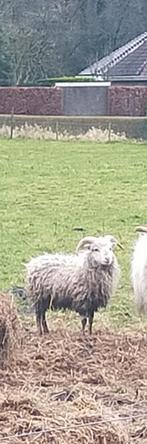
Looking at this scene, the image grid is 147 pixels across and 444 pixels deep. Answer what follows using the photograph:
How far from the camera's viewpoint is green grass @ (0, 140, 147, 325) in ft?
44.7

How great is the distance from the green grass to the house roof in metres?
22.7

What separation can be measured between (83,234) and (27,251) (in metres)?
1.63

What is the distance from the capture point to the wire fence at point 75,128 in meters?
35.3

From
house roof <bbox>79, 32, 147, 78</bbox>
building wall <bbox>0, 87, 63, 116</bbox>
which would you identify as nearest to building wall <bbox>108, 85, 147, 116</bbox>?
building wall <bbox>0, 87, 63, 116</bbox>

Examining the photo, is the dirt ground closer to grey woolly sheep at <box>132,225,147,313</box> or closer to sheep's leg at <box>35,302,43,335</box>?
sheep's leg at <box>35,302,43,335</box>

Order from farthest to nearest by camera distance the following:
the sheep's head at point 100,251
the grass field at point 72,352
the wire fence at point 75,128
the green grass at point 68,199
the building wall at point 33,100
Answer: the building wall at point 33,100, the wire fence at point 75,128, the green grass at point 68,199, the sheep's head at point 100,251, the grass field at point 72,352

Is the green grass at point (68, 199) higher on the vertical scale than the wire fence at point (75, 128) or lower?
lower

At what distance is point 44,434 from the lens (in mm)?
6590

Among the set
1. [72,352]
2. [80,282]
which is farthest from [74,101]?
[72,352]

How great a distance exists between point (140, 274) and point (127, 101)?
3680 centimetres

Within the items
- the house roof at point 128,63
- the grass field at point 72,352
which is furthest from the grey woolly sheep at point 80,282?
the house roof at point 128,63

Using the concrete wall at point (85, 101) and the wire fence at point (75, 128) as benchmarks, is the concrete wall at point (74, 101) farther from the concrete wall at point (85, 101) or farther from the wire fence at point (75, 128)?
the wire fence at point (75, 128)

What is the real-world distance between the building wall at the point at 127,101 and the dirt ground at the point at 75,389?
1424 inches

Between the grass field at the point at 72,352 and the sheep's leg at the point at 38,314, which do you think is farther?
the sheep's leg at the point at 38,314
